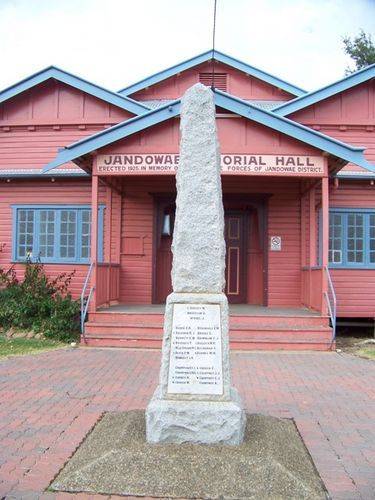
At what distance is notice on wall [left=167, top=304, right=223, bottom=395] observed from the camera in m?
4.43

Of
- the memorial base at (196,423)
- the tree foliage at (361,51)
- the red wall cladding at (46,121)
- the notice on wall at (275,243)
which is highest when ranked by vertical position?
the tree foliage at (361,51)

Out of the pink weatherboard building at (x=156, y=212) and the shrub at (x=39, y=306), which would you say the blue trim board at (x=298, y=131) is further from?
the shrub at (x=39, y=306)

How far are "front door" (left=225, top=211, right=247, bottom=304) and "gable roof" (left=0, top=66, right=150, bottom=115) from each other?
3609 millimetres

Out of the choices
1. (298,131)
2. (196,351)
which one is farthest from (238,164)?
(196,351)

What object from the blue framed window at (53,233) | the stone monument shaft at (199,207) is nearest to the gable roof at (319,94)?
the blue framed window at (53,233)

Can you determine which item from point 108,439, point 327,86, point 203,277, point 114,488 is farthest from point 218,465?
point 327,86

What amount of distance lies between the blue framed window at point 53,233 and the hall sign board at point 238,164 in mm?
2547

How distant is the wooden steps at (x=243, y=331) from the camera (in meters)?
9.42

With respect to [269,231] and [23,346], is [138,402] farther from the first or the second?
[269,231]

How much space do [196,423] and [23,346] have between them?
611 cm

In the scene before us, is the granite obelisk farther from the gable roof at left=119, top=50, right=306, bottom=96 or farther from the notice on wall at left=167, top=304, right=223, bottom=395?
the gable roof at left=119, top=50, right=306, bottom=96

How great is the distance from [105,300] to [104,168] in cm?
277

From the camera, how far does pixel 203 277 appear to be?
15.0ft

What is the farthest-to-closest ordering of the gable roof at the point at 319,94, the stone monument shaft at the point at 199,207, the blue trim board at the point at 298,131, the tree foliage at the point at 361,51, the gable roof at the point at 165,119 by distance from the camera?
the tree foliage at the point at 361,51
the gable roof at the point at 319,94
the gable roof at the point at 165,119
the blue trim board at the point at 298,131
the stone monument shaft at the point at 199,207
